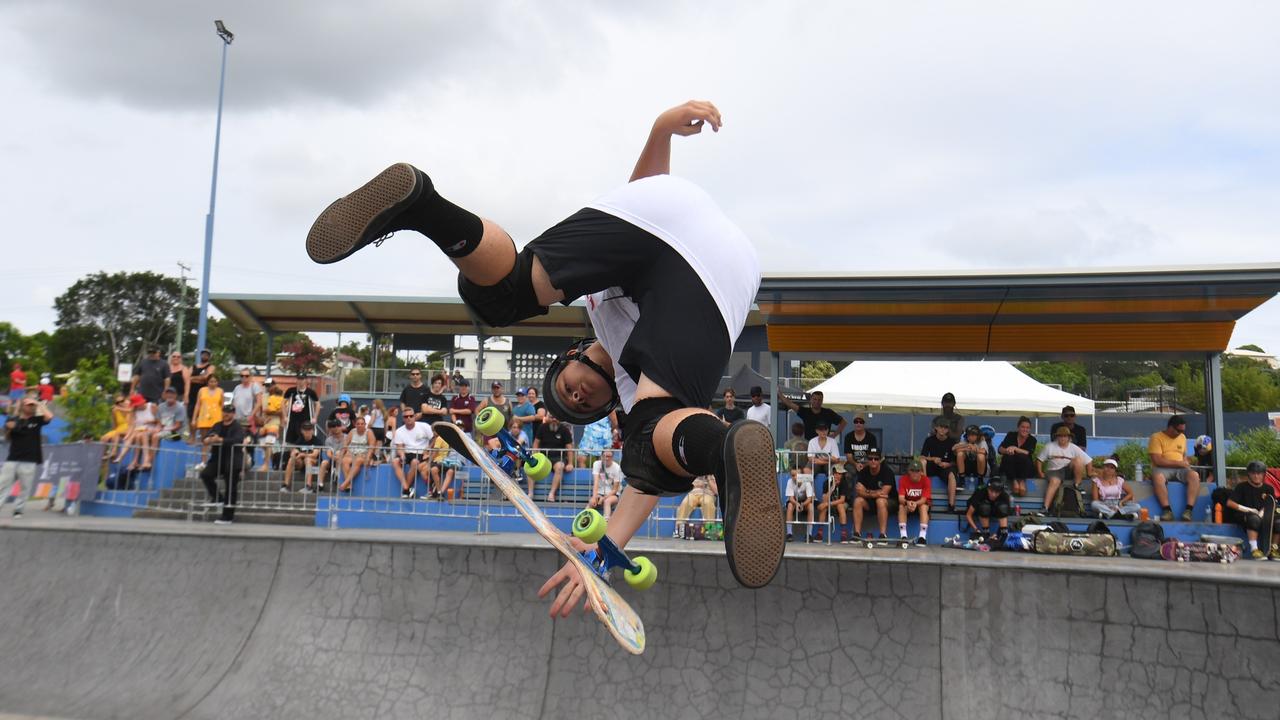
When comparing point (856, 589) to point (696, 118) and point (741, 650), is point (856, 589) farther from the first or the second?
point (696, 118)

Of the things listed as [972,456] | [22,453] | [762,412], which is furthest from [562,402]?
[22,453]

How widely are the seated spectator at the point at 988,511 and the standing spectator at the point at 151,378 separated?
39.4 feet

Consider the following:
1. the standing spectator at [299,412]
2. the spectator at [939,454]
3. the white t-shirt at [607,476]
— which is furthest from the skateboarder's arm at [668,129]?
the standing spectator at [299,412]

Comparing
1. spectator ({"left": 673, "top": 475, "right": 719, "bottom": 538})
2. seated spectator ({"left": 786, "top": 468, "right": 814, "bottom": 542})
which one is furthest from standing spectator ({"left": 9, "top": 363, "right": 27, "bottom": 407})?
seated spectator ({"left": 786, "top": 468, "right": 814, "bottom": 542})

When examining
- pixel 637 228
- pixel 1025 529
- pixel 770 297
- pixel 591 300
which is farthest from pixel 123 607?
pixel 1025 529

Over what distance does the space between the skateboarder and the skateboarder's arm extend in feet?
1.29

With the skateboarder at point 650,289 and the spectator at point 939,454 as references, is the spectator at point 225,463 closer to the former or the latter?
the spectator at point 939,454

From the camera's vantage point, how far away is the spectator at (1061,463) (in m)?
10.2

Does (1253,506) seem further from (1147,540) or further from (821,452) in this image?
(821,452)

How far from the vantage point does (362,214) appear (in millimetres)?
2271

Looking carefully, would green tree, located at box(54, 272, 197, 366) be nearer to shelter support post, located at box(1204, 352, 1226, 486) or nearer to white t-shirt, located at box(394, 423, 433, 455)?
white t-shirt, located at box(394, 423, 433, 455)

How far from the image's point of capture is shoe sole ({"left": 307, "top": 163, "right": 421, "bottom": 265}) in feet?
7.35

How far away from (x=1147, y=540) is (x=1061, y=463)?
1301 millimetres

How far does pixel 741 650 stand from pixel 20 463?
1076cm
